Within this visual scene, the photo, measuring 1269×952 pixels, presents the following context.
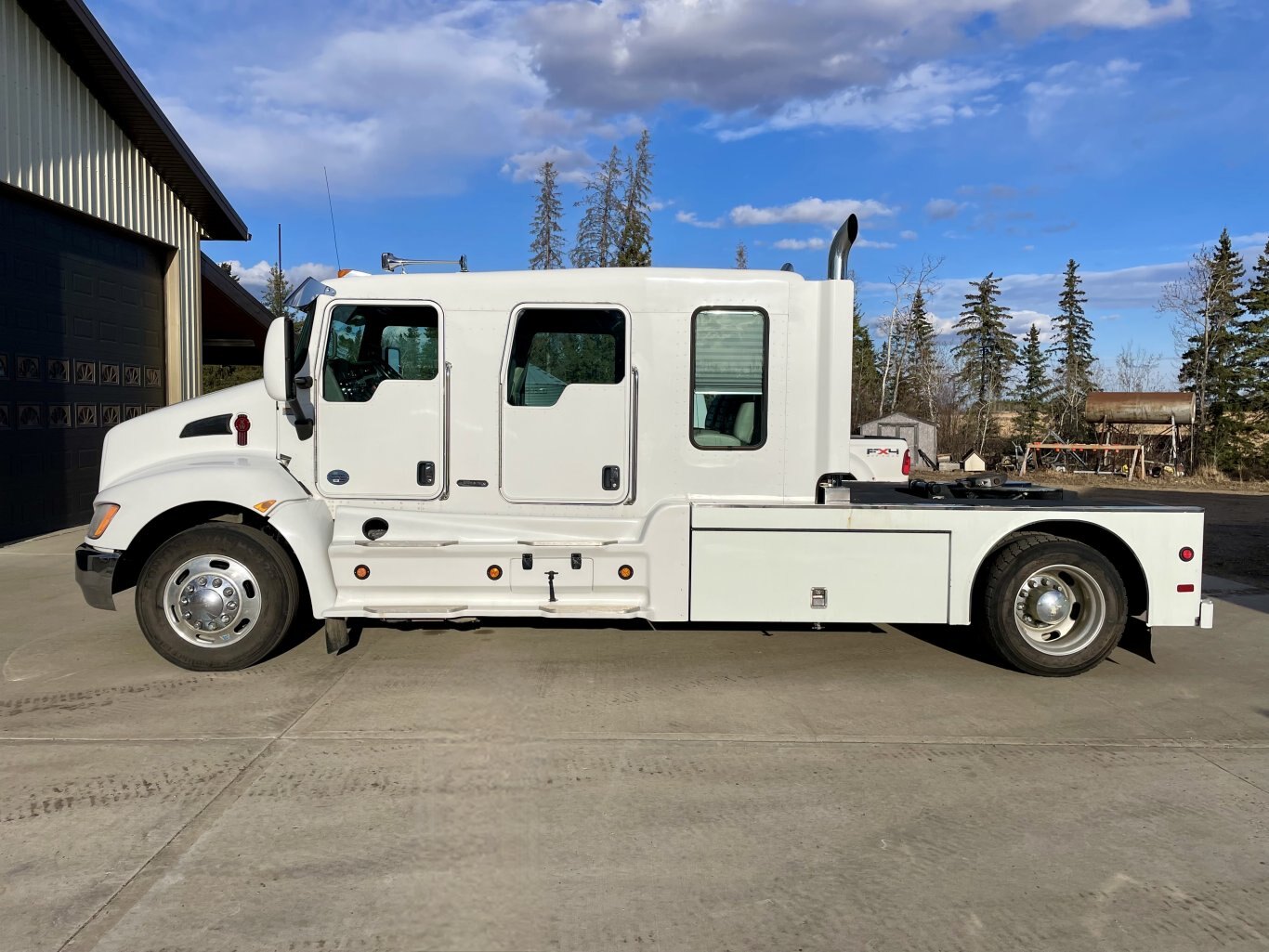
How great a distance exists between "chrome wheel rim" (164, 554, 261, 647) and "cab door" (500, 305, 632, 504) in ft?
5.59

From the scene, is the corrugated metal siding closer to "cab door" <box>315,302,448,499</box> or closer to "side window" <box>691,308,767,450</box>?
"cab door" <box>315,302,448,499</box>

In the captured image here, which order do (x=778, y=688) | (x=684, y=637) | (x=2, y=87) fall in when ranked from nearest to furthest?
(x=778, y=688), (x=684, y=637), (x=2, y=87)

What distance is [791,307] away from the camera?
543 cm

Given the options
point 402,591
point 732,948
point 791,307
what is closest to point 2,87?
point 402,591

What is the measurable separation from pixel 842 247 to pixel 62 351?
33.2ft

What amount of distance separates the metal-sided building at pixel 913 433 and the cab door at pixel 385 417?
19.3 metres

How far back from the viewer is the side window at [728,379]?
546 centimetres

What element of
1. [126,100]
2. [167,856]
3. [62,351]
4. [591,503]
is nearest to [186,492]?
[591,503]

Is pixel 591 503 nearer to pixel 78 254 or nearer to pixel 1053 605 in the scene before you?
pixel 1053 605

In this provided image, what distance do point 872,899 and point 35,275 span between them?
11661mm

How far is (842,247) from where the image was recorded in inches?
213

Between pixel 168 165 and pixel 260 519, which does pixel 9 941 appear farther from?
pixel 168 165

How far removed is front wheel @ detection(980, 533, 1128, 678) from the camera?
5.39m

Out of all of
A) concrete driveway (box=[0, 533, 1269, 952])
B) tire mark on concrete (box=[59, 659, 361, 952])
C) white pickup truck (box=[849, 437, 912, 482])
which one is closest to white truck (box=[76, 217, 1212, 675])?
concrete driveway (box=[0, 533, 1269, 952])
